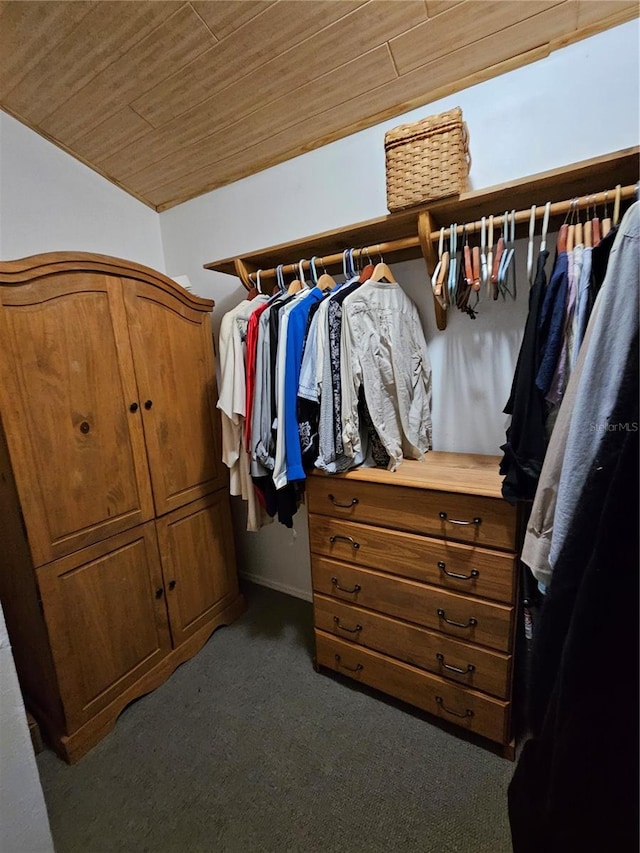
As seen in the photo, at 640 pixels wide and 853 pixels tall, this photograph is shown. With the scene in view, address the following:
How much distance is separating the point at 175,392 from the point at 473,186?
1515 mm

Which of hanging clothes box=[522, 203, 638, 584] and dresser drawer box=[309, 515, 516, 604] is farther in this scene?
dresser drawer box=[309, 515, 516, 604]

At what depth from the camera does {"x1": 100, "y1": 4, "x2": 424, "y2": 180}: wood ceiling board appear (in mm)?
1214

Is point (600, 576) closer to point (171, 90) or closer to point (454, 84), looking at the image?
point (454, 84)

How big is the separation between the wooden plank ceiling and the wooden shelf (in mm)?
536

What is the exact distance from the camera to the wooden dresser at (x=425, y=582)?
1200 mm

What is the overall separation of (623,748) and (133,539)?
1586mm

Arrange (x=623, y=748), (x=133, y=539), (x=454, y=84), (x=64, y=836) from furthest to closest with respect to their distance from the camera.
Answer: (x=133, y=539) → (x=454, y=84) → (x=64, y=836) → (x=623, y=748)

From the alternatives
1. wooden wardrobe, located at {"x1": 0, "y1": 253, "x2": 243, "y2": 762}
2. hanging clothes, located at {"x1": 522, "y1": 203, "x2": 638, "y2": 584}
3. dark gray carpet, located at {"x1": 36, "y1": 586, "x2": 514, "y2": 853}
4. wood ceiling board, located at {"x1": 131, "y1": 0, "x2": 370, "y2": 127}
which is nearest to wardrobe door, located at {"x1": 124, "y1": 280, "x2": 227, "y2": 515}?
wooden wardrobe, located at {"x1": 0, "y1": 253, "x2": 243, "y2": 762}

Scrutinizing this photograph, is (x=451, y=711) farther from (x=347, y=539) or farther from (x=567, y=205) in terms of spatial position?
(x=567, y=205)

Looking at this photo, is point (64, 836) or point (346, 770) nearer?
point (64, 836)

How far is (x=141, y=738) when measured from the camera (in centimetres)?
143

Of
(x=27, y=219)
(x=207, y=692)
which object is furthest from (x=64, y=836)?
(x=27, y=219)

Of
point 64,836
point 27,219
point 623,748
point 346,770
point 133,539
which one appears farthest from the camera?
point 27,219

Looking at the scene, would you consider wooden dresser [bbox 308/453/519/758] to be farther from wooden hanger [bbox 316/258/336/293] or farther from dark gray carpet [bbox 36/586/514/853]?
wooden hanger [bbox 316/258/336/293]
